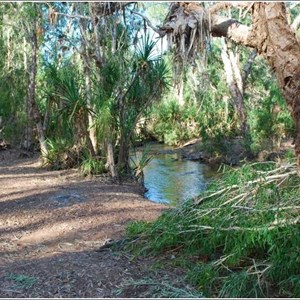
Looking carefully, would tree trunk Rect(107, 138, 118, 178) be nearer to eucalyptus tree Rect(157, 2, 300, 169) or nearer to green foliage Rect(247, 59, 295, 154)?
eucalyptus tree Rect(157, 2, 300, 169)

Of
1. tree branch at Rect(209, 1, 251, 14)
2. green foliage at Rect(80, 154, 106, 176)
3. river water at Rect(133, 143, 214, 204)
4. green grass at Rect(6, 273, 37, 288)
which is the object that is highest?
tree branch at Rect(209, 1, 251, 14)

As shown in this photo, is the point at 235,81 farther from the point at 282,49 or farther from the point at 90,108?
the point at 282,49

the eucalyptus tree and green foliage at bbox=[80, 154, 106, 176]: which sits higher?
the eucalyptus tree

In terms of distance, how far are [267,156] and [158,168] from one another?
3833 millimetres

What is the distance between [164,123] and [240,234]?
20.6 metres

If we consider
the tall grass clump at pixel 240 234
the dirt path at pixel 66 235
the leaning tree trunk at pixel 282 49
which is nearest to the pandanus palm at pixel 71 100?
the dirt path at pixel 66 235

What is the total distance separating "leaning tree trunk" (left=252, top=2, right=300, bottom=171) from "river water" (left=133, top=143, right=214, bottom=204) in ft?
17.0

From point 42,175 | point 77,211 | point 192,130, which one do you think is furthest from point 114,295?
point 192,130

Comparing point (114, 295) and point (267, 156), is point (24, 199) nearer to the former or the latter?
point (114, 295)

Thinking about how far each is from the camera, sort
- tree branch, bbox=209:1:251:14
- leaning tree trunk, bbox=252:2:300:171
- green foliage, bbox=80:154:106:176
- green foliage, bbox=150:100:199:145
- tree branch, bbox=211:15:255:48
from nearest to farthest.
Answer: leaning tree trunk, bbox=252:2:300:171 < tree branch, bbox=209:1:251:14 < tree branch, bbox=211:15:255:48 < green foliage, bbox=80:154:106:176 < green foliage, bbox=150:100:199:145

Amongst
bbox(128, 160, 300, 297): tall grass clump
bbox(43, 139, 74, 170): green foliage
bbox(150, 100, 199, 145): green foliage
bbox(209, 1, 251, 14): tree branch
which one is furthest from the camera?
bbox(150, 100, 199, 145): green foliage

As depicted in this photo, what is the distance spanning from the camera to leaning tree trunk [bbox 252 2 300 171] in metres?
4.25

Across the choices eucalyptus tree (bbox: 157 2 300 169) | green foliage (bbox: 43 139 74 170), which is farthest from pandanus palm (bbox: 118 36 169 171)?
eucalyptus tree (bbox: 157 2 300 169)

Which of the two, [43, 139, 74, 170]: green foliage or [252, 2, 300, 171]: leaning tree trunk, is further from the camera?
[43, 139, 74, 170]: green foliage
